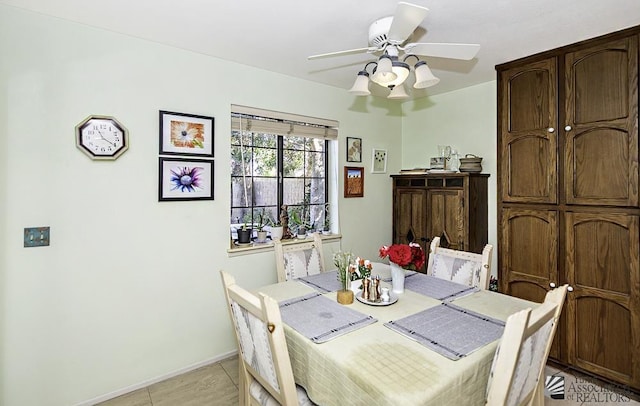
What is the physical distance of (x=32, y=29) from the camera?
197 cm

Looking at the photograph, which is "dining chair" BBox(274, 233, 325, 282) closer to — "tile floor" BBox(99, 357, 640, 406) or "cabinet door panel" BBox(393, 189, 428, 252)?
"tile floor" BBox(99, 357, 640, 406)

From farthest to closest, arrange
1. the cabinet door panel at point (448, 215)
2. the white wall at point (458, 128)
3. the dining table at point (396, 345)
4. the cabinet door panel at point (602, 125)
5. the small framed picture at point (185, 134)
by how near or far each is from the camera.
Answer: the white wall at point (458, 128)
the cabinet door panel at point (448, 215)
the small framed picture at point (185, 134)
the cabinet door panel at point (602, 125)
the dining table at point (396, 345)

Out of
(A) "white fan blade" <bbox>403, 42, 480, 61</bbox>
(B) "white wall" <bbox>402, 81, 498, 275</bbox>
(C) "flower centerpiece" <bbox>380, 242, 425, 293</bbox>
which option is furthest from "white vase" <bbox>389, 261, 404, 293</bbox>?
(B) "white wall" <bbox>402, 81, 498, 275</bbox>

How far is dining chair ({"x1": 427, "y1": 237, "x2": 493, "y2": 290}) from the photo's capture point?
7.32 ft

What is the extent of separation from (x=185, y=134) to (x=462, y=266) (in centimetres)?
224

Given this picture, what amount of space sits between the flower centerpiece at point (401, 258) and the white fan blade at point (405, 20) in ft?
3.68

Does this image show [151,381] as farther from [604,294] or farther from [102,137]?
[604,294]

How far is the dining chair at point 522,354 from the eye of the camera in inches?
41.3

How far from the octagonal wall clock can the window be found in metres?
0.85

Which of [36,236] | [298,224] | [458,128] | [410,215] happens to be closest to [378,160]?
[410,215]

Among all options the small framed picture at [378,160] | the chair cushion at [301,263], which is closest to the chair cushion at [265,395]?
the chair cushion at [301,263]

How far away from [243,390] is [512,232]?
2.40 meters

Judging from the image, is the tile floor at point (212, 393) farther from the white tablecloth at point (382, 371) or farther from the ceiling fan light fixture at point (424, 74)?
the ceiling fan light fixture at point (424, 74)

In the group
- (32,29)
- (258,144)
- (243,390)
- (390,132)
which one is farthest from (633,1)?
(32,29)
